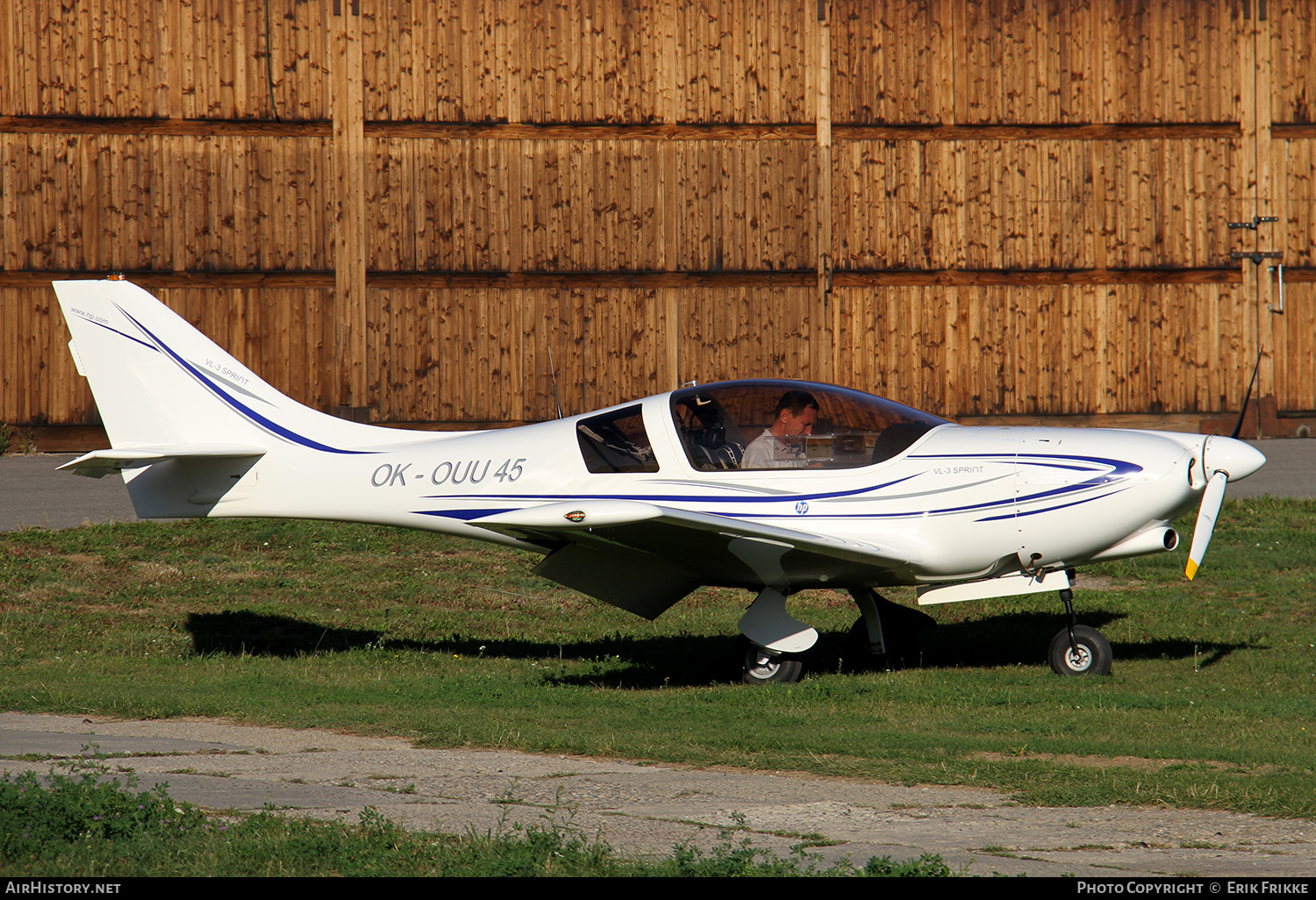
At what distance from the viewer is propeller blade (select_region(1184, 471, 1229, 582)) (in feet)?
27.1

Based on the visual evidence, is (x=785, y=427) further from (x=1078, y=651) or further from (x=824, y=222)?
(x=824, y=222)

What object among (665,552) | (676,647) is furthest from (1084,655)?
(676,647)

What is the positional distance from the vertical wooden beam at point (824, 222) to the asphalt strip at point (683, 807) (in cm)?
1438

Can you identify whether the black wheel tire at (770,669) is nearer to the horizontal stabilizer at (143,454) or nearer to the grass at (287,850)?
the grass at (287,850)

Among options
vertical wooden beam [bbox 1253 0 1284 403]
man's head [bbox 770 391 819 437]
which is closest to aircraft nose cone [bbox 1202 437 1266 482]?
man's head [bbox 770 391 819 437]

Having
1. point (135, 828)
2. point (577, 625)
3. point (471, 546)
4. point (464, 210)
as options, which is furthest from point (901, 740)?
point (464, 210)

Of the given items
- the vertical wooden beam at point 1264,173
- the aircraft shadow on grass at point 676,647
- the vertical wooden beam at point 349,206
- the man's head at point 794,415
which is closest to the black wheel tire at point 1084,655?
the aircraft shadow on grass at point 676,647

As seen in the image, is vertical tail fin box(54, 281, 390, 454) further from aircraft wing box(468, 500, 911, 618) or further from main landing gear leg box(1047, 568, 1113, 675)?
main landing gear leg box(1047, 568, 1113, 675)

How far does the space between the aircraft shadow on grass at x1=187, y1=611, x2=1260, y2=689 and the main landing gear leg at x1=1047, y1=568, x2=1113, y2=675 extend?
783mm

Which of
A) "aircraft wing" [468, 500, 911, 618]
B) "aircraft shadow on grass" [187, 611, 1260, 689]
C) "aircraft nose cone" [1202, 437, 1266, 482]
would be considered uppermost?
"aircraft nose cone" [1202, 437, 1266, 482]

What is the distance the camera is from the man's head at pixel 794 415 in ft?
29.4

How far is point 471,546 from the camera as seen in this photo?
14164mm

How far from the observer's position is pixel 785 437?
896 centimetres

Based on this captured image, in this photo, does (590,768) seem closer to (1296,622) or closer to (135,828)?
(135,828)
